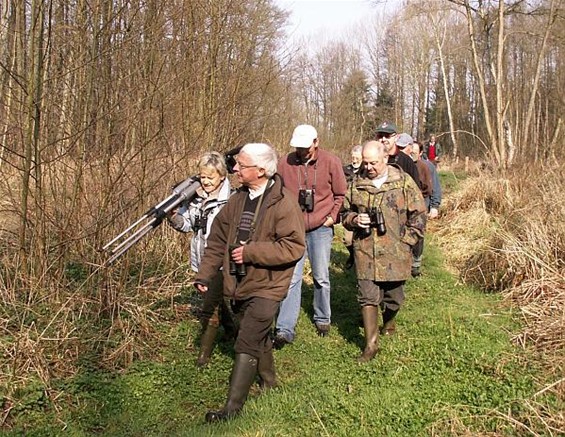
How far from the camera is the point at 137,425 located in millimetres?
4297

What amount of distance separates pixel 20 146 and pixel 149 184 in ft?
4.70

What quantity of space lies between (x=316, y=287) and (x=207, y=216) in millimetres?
1526

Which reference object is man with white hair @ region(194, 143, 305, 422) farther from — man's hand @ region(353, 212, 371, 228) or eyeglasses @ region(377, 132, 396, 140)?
eyeglasses @ region(377, 132, 396, 140)

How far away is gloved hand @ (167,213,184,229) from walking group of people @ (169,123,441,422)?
0.03ft

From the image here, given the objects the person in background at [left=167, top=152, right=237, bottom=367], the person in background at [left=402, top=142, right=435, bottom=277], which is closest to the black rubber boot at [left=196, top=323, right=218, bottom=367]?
the person in background at [left=167, top=152, right=237, bottom=367]

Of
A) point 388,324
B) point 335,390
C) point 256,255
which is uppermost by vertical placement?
point 256,255

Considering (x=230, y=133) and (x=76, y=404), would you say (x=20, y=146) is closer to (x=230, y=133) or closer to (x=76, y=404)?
(x=76, y=404)

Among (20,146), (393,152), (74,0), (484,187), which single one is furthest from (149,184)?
(484,187)

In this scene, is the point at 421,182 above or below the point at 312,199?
below

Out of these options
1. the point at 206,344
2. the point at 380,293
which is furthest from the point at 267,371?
the point at 380,293

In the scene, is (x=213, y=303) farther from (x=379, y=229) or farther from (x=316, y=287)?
(x=379, y=229)

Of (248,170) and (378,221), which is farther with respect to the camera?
(378,221)

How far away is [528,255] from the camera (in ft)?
21.8

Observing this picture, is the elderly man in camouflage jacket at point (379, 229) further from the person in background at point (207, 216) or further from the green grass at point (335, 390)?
the person in background at point (207, 216)
